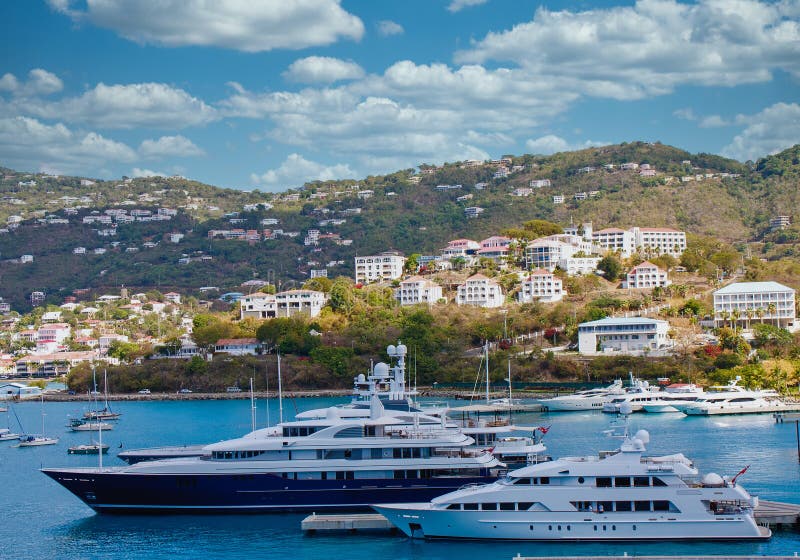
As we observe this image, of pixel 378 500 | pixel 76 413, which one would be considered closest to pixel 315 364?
pixel 76 413

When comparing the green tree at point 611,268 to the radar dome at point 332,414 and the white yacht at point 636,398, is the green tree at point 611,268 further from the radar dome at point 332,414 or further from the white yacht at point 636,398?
the radar dome at point 332,414

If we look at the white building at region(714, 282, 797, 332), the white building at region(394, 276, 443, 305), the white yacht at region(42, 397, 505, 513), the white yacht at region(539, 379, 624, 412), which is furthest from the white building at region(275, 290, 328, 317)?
the white yacht at region(42, 397, 505, 513)

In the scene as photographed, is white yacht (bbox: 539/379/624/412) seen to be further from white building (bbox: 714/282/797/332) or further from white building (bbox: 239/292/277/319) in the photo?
white building (bbox: 239/292/277/319)

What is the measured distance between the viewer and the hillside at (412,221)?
152 m

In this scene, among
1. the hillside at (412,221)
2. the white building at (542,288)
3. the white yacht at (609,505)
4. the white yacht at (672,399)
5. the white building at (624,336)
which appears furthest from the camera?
the hillside at (412,221)

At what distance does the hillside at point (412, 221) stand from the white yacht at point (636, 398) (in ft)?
220

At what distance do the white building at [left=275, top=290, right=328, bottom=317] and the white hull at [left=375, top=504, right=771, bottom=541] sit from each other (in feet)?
249

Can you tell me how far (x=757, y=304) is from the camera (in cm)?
9038

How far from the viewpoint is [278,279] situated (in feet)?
514

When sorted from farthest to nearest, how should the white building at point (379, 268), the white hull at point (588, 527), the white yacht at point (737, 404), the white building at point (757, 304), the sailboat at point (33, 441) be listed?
1. the white building at point (379, 268)
2. the white building at point (757, 304)
3. the white yacht at point (737, 404)
4. the sailboat at point (33, 441)
5. the white hull at point (588, 527)

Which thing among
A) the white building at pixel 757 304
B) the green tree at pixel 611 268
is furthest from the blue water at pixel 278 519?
the green tree at pixel 611 268

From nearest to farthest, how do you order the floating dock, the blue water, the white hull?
the white hull
the blue water
the floating dock

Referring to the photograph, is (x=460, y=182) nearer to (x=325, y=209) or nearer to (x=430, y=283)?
(x=325, y=209)

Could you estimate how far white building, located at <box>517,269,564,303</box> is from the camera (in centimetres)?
10006
